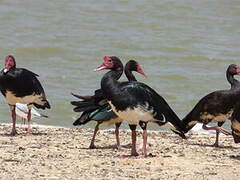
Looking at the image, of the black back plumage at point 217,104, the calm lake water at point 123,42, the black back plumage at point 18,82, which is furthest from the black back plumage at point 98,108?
the calm lake water at point 123,42

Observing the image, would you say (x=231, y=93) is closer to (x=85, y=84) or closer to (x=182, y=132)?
(x=182, y=132)

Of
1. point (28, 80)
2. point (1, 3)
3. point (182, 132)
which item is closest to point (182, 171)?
point (182, 132)

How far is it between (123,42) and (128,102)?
1654cm

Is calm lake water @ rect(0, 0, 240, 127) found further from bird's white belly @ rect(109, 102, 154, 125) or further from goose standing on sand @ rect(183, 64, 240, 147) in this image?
bird's white belly @ rect(109, 102, 154, 125)

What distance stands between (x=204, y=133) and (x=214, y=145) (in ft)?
6.98

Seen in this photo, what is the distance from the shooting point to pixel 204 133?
15.2m

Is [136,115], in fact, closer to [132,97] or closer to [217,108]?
[132,97]

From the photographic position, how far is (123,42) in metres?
27.2

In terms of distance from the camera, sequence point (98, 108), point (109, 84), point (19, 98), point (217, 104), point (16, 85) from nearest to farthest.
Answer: point (109, 84) < point (98, 108) < point (217, 104) < point (16, 85) < point (19, 98)

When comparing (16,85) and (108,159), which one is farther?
(16,85)

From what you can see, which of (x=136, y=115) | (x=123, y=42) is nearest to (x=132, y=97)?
(x=136, y=115)

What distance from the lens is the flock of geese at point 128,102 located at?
1087 cm

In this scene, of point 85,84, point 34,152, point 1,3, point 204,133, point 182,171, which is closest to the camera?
point 182,171

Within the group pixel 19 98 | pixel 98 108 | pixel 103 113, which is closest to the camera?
pixel 103 113
